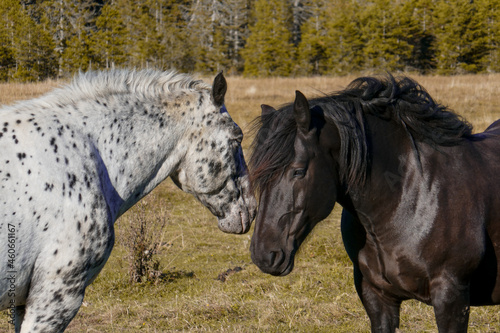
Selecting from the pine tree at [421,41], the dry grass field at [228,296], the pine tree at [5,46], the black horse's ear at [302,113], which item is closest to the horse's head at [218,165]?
the dry grass field at [228,296]

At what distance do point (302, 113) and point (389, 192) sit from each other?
711 mm

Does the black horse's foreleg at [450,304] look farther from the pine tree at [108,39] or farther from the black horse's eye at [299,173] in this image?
the pine tree at [108,39]

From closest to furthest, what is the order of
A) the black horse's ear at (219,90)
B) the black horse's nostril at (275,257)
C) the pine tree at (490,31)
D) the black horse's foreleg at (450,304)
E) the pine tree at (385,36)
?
the black horse's nostril at (275,257), the black horse's foreleg at (450,304), the black horse's ear at (219,90), the pine tree at (490,31), the pine tree at (385,36)

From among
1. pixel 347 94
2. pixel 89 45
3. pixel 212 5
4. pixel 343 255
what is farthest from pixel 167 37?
pixel 347 94

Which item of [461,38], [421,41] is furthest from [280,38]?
[461,38]

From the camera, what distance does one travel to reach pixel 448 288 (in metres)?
2.98

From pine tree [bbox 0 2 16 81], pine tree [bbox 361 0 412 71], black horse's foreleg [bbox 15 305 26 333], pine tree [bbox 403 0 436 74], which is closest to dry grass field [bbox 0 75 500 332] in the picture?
black horse's foreleg [bbox 15 305 26 333]

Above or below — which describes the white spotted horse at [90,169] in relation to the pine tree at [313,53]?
above

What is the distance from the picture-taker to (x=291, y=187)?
9.32 ft

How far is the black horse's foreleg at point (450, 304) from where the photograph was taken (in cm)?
298

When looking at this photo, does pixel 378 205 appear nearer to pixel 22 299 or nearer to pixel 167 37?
pixel 22 299

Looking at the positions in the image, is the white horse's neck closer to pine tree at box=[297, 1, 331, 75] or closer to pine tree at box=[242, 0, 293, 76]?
pine tree at box=[242, 0, 293, 76]

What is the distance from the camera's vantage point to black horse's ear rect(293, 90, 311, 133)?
9.25 feet

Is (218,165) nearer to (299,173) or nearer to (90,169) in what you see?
(299,173)
